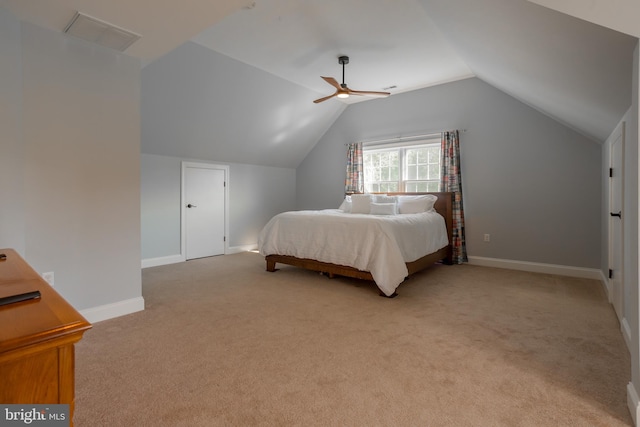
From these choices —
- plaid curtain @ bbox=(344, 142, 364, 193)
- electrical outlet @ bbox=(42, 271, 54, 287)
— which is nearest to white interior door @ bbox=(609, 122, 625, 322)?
plaid curtain @ bbox=(344, 142, 364, 193)

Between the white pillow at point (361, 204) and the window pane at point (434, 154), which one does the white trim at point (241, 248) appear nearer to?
the white pillow at point (361, 204)

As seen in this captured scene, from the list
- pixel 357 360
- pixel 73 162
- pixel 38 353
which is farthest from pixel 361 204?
pixel 38 353

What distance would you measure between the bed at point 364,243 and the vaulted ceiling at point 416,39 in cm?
186

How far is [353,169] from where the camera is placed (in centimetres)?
606

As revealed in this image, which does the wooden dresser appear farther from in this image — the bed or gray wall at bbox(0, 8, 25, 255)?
the bed

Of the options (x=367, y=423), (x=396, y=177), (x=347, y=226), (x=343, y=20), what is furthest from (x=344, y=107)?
(x=367, y=423)

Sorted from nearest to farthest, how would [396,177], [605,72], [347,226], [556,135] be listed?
1. [605,72]
2. [347,226]
3. [556,135]
4. [396,177]

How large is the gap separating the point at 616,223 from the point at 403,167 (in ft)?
10.2

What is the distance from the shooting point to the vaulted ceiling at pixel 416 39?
1.82 metres

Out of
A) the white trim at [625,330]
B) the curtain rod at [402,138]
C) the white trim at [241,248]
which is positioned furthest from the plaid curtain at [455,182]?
the white trim at [241,248]

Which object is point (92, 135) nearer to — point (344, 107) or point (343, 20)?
point (343, 20)

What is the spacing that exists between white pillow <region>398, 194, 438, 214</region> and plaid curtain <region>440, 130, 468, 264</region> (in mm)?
324

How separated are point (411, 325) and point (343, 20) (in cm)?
295

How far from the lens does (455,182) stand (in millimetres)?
4883
